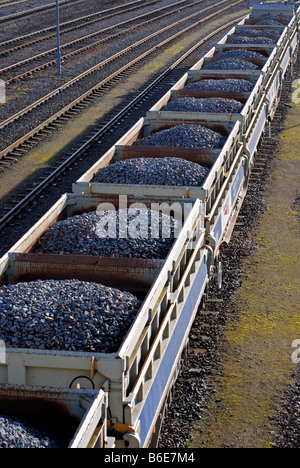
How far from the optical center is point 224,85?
760 inches

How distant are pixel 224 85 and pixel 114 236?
33.1 feet

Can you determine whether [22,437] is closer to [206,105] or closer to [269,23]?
[206,105]

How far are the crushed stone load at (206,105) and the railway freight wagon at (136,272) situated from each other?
0.13 ft

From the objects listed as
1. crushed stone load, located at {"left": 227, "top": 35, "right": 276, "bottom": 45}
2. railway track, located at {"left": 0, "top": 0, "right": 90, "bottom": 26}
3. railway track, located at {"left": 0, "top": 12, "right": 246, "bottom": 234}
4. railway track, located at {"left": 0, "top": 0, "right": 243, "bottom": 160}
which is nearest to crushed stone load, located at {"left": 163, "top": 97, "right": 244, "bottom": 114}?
railway track, located at {"left": 0, "top": 12, "right": 246, "bottom": 234}

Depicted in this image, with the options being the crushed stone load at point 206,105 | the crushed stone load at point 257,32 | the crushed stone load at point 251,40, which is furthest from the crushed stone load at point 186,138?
the crushed stone load at point 257,32

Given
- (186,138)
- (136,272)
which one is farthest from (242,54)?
(136,272)

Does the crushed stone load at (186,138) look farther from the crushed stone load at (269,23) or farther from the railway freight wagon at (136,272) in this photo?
the crushed stone load at (269,23)

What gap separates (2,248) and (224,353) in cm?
574

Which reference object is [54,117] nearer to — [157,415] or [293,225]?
[293,225]

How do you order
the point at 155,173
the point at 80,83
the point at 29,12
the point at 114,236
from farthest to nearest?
the point at 29,12
the point at 80,83
the point at 155,173
the point at 114,236

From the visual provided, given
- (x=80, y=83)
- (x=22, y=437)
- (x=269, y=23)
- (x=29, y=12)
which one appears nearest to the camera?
(x=22, y=437)

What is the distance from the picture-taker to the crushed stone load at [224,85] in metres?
19.2

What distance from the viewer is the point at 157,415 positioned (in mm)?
8531
